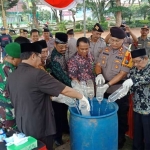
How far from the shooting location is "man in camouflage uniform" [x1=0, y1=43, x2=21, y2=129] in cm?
199

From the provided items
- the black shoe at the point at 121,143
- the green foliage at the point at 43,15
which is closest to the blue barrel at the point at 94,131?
the black shoe at the point at 121,143

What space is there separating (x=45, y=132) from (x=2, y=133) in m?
0.36

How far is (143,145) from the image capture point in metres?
2.61

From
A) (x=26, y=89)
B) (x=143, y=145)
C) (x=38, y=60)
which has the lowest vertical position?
(x=143, y=145)

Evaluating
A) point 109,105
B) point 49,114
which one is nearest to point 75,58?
point 109,105

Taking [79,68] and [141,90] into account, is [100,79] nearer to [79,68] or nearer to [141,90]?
[79,68]

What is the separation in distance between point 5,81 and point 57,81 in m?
0.53

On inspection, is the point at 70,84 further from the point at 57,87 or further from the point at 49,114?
the point at 57,87

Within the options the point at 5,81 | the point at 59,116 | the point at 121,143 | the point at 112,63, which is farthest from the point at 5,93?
the point at 121,143

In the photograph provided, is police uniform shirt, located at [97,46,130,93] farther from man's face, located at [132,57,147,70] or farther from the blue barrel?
the blue barrel

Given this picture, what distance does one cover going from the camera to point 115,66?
2.60 meters

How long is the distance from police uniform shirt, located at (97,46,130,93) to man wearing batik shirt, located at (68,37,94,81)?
0.18 metres

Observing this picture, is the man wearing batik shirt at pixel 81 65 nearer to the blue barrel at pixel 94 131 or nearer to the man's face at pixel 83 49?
the man's face at pixel 83 49

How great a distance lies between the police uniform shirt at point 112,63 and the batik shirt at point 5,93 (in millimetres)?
1121
